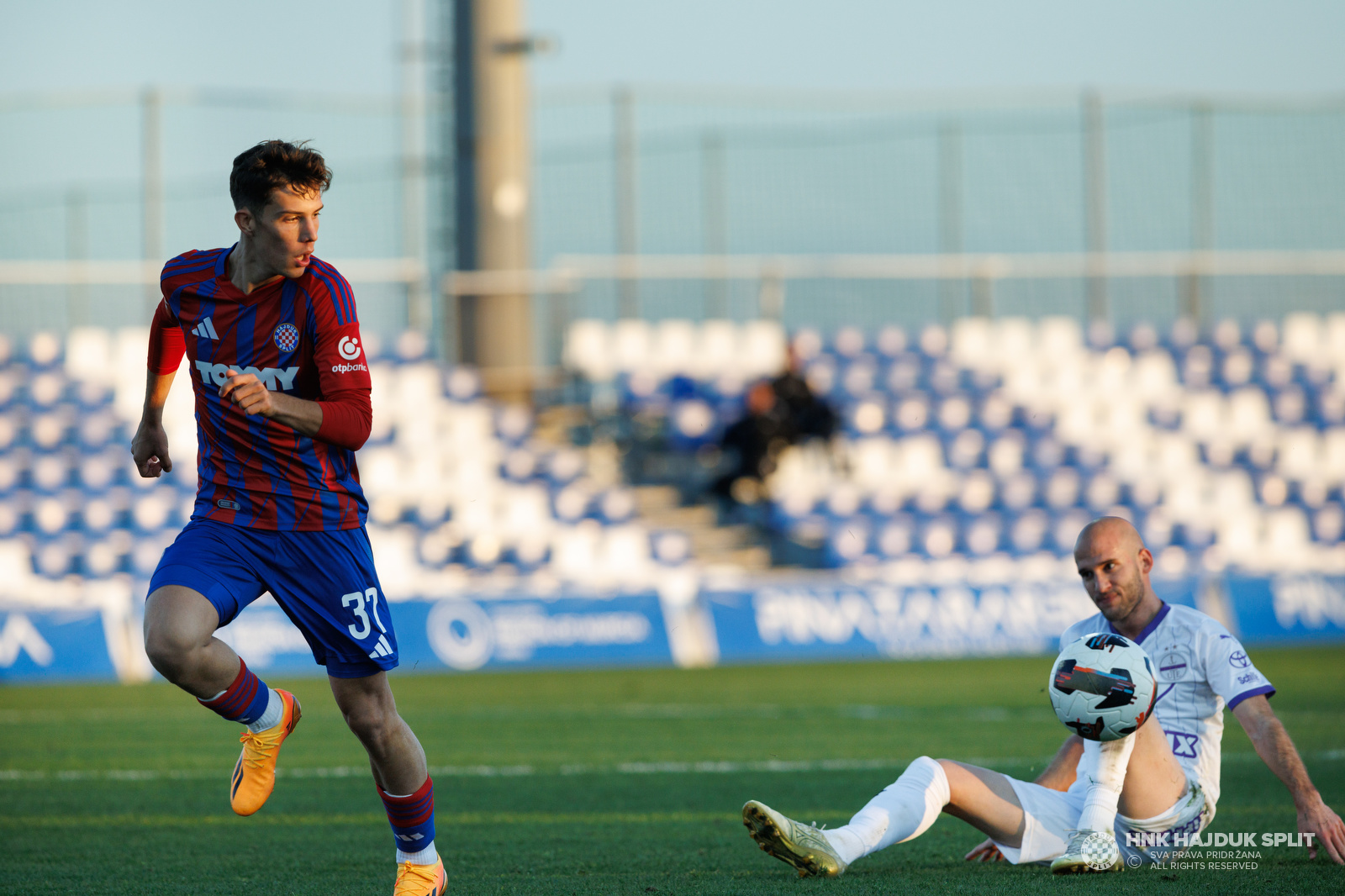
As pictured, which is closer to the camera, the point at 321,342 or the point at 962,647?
the point at 321,342

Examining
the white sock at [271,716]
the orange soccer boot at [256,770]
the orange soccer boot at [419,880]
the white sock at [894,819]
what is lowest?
the orange soccer boot at [419,880]

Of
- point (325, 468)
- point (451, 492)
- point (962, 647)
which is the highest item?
point (325, 468)

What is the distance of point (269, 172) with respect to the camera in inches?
175

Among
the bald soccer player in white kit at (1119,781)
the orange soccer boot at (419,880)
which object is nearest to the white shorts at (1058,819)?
the bald soccer player in white kit at (1119,781)

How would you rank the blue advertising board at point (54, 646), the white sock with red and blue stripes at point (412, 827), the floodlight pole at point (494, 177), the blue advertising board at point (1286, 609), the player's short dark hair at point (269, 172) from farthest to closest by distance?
the floodlight pole at point (494, 177) < the blue advertising board at point (1286, 609) < the blue advertising board at point (54, 646) < the white sock with red and blue stripes at point (412, 827) < the player's short dark hair at point (269, 172)

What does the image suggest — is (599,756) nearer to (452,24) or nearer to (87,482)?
(87,482)

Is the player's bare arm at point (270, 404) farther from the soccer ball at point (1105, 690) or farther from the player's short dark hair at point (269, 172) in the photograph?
the soccer ball at point (1105, 690)

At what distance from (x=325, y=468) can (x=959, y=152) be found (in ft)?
60.6

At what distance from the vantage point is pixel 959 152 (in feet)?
71.4

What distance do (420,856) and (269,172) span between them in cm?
212

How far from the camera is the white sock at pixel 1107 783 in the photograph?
4605 millimetres

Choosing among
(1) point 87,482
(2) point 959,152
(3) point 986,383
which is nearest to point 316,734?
(1) point 87,482

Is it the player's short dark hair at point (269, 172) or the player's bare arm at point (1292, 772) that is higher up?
the player's short dark hair at point (269, 172)

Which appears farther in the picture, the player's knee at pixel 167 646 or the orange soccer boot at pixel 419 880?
the orange soccer boot at pixel 419 880
